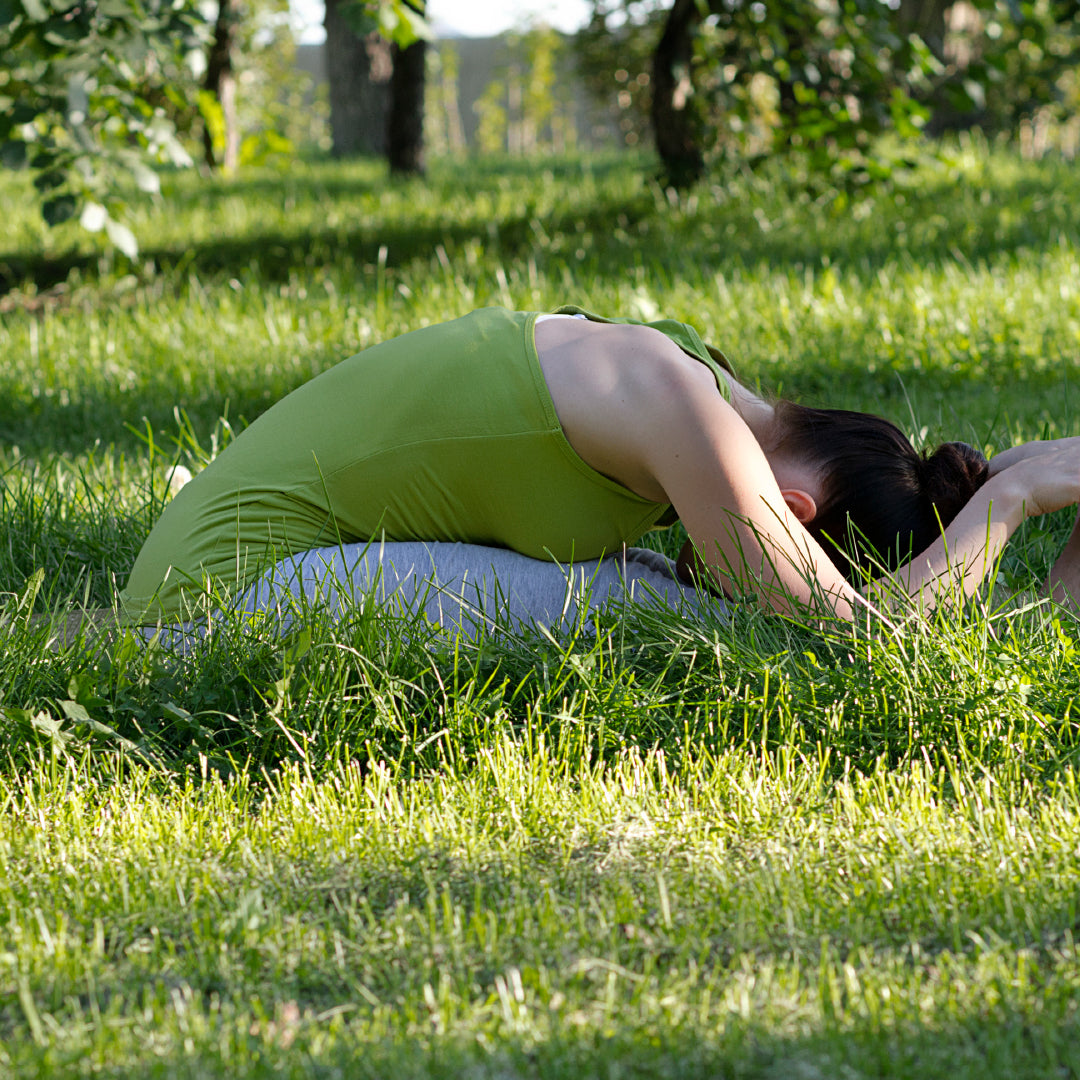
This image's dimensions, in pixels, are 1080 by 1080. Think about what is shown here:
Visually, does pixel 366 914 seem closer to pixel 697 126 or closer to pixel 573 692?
pixel 573 692

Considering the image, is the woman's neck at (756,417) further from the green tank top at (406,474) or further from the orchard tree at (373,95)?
the orchard tree at (373,95)

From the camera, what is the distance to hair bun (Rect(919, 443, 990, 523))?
2.51 metres

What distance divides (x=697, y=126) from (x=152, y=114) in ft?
11.7

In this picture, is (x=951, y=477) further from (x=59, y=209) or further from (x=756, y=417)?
(x=59, y=209)

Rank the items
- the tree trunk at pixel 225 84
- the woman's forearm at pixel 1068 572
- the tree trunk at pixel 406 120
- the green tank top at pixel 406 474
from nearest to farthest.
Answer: the green tank top at pixel 406 474 → the woman's forearm at pixel 1068 572 → the tree trunk at pixel 406 120 → the tree trunk at pixel 225 84

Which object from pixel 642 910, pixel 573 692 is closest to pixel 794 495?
pixel 573 692

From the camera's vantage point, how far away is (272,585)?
2.34 metres

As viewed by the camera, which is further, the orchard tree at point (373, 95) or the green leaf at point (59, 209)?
the orchard tree at point (373, 95)

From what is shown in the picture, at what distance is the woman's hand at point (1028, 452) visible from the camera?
100.0 inches

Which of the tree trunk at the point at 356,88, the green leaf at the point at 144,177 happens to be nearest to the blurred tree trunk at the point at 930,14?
the tree trunk at the point at 356,88

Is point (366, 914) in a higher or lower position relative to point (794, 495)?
lower

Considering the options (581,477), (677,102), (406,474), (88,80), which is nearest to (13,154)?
(88,80)

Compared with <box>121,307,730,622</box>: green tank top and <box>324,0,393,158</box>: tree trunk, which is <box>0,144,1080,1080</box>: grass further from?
<box>324,0,393,158</box>: tree trunk

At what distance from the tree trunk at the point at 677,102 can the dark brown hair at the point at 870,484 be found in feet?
17.2
